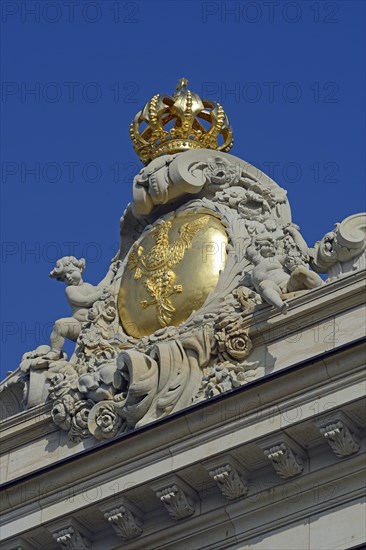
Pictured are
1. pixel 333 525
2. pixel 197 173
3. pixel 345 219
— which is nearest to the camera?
pixel 333 525

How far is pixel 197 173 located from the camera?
33.3 meters

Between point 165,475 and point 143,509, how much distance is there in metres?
0.66

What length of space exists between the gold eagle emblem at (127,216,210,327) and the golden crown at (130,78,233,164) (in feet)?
4.87

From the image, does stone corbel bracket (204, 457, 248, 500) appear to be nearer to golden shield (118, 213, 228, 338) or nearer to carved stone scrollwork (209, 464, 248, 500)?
carved stone scrollwork (209, 464, 248, 500)

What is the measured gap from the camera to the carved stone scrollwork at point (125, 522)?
30656 mm

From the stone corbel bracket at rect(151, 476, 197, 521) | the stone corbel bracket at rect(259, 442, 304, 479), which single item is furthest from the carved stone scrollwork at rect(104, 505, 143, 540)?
the stone corbel bracket at rect(259, 442, 304, 479)

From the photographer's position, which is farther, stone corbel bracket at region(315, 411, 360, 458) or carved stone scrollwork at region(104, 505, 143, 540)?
carved stone scrollwork at region(104, 505, 143, 540)

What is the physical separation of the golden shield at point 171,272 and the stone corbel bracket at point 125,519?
2.58 meters

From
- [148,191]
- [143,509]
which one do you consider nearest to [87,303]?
[148,191]

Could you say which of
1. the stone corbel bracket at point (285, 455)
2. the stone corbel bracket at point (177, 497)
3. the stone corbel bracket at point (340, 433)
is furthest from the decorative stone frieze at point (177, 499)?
the stone corbel bracket at point (340, 433)

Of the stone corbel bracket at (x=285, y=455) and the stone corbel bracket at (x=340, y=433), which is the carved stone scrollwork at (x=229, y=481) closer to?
the stone corbel bracket at (x=285, y=455)

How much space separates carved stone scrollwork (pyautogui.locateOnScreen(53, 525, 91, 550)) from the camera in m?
31.1

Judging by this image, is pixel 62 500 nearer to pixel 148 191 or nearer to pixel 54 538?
pixel 54 538

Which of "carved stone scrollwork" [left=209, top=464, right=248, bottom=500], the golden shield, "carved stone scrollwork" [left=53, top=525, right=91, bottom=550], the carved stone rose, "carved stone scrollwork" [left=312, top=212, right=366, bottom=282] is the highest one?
the golden shield
